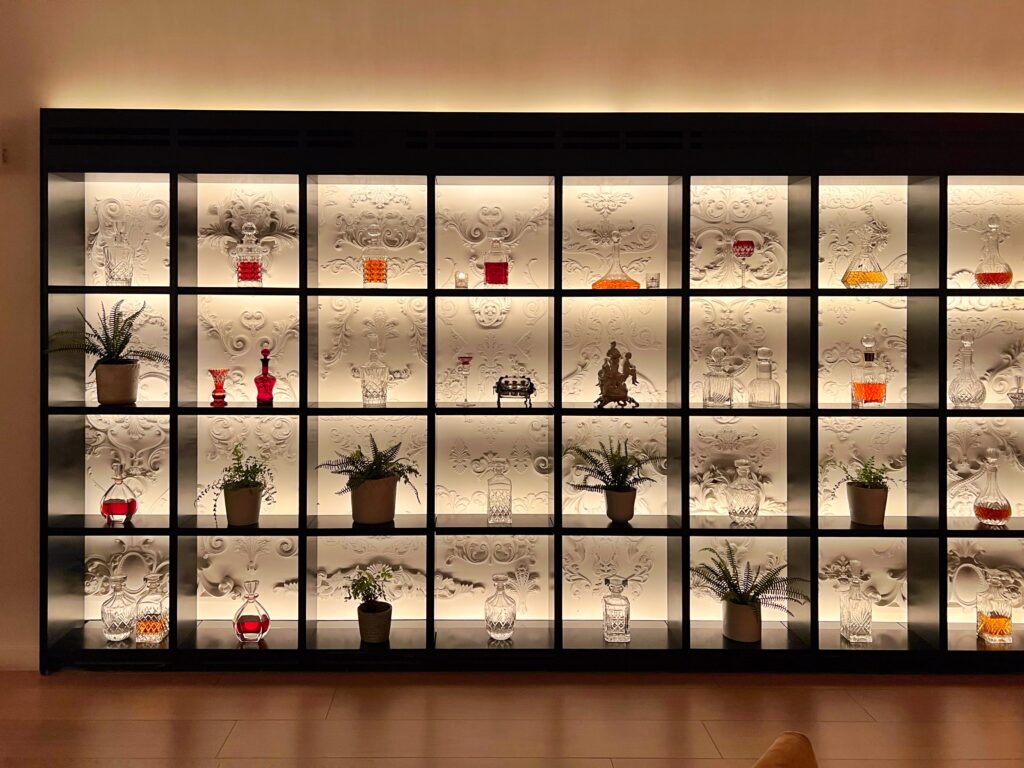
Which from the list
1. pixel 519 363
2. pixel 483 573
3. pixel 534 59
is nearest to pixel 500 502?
pixel 483 573

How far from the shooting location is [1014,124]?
3.52 m

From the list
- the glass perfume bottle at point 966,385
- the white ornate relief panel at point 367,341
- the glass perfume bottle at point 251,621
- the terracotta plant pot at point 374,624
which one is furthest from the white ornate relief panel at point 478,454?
the glass perfume bottle at point 966,385

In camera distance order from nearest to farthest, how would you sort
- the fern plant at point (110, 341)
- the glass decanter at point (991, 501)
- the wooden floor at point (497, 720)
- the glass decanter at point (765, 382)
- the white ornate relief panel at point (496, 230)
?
the wooden floor at point (497, 720) → the fern plant at point (110, 341) → the glass decanter at point (991, 501) → the glass decanter at point (765, 382) → the white ornate relief panel at point (496, 230)

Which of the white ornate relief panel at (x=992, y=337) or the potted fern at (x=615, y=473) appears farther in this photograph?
the white ornate relief panel at (x=992, y=337)

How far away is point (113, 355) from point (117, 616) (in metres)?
1.22

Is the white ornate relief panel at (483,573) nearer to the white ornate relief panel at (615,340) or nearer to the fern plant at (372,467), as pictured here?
the fern plant at (372,467)

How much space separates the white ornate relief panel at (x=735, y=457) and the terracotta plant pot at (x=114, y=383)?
2.73m

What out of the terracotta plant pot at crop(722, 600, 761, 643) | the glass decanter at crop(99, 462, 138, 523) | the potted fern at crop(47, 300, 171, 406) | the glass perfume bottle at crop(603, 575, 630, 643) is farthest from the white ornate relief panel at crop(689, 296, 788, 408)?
the glass decanter at crop(99, 462, 138, 523)

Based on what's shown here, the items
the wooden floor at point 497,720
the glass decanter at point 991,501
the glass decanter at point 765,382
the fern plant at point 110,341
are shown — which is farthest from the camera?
the glass decanter at point 765,382

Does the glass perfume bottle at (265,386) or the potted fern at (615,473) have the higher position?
the glass perfume bottle at (265,386)

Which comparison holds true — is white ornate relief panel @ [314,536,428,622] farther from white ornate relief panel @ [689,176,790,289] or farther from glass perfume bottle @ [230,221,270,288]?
white ornate relief panel @ [689,176,790,289]

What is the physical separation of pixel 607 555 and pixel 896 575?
4.84 ft

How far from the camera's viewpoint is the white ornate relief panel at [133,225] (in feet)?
12.4

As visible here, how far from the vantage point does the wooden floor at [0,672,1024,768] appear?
2838 mm
